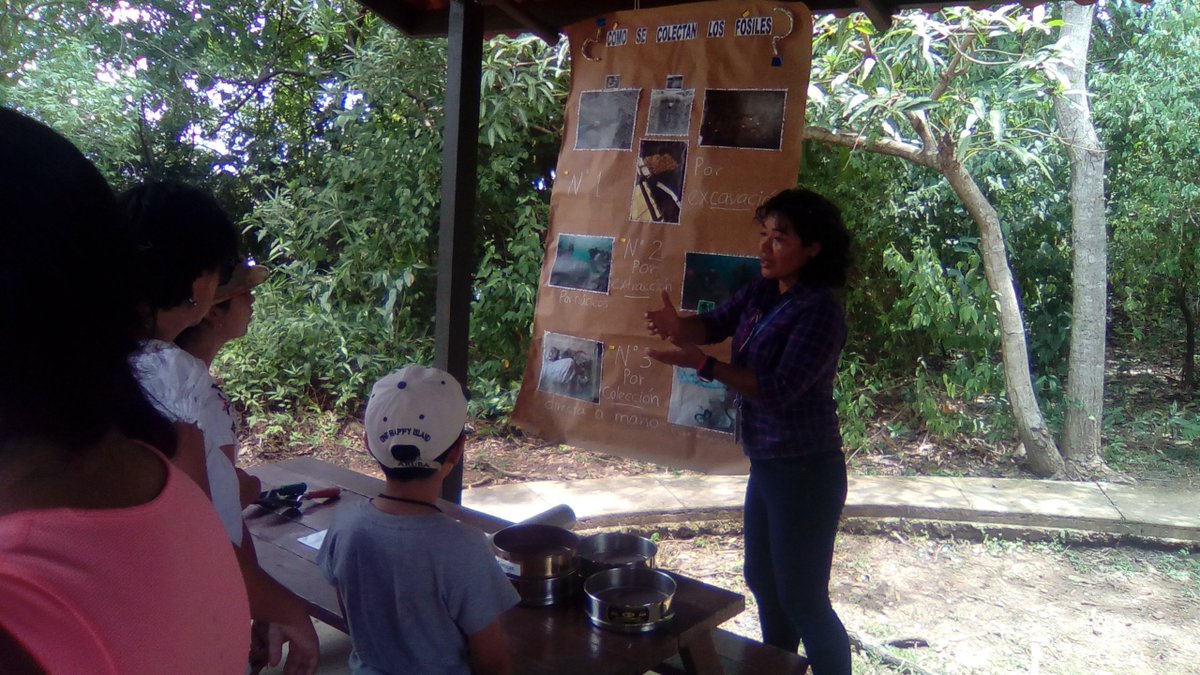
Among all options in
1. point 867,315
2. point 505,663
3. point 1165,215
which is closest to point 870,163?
point 867,315

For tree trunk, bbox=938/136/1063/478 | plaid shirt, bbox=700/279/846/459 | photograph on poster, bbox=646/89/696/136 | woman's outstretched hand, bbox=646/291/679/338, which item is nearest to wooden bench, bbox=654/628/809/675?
plaid shirt, bbox=700/279/846/459

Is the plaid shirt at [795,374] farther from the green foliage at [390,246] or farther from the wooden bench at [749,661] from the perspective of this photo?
the green foliage at [390,246]

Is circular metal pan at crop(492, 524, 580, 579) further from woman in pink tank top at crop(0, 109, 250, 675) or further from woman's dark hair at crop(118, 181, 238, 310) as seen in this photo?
woman in pink tank top at crop(0, 109, 250, 675)

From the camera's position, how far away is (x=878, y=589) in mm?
3789

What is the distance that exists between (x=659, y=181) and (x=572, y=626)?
58.2 inches

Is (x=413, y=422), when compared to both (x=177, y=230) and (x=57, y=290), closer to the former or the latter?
(x=177, y=230)

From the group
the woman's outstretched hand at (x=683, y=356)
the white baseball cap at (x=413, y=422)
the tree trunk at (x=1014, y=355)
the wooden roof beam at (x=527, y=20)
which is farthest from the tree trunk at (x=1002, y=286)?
the white baseball cap at (x=413, y=422)

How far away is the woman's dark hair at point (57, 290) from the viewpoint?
60 centimetres

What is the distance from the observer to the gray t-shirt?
4.36ft

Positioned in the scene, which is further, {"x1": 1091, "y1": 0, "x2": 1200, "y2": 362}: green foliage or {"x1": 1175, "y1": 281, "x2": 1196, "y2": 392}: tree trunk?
{"x1": 1175, "y1": 281, "x2": 1196, "y2": 392}: tree trunk

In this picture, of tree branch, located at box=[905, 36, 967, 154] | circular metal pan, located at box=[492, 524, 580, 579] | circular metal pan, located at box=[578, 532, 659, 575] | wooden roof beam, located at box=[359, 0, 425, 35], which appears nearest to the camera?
circular metal pan, located at box=[492, 524, 580, 579]

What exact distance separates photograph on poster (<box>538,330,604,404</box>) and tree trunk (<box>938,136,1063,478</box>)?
307cm

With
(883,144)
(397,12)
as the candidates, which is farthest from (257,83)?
(883,144)

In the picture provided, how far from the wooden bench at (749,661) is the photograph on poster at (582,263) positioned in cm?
122
